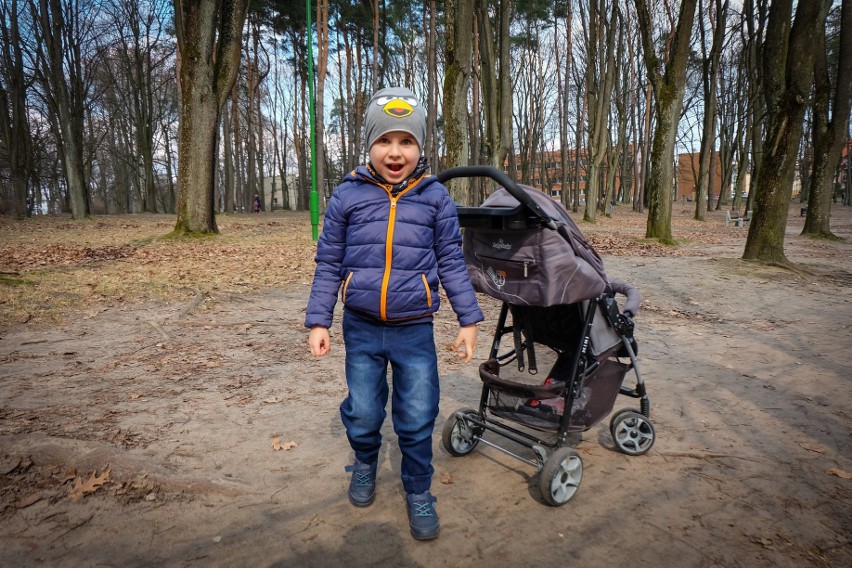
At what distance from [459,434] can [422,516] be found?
2.50ft

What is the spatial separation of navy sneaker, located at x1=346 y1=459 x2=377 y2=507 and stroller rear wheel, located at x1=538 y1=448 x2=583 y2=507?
0.80 m

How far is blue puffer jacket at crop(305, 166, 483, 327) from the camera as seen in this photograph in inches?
91.0

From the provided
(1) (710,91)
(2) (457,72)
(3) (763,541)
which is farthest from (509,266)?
(1) (710,91)

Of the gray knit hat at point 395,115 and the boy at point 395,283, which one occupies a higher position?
the gray knit hat at point 395,115

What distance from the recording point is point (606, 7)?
2128 cm

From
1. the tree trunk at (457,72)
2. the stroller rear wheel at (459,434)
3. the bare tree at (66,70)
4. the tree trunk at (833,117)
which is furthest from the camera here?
the bare tree at (66,70)

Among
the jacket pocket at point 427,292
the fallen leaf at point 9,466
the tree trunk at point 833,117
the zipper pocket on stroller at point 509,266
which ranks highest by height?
the tree trunk at point 833,117

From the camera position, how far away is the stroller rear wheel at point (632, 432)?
3068 millimetres

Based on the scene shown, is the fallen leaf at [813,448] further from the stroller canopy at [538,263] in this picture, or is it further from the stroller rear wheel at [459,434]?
the stroller rear wheel at [459,434]

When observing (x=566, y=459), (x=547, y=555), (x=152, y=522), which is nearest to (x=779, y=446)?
(x=566, y=459)

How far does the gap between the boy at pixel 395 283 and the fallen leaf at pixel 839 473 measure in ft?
7.03

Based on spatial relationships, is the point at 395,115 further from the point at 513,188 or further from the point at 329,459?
the point at 329,459

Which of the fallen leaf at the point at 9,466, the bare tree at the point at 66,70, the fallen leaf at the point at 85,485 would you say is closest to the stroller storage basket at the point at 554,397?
the fallen leaf at the point at 85,485

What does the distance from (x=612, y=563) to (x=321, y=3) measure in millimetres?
22788
